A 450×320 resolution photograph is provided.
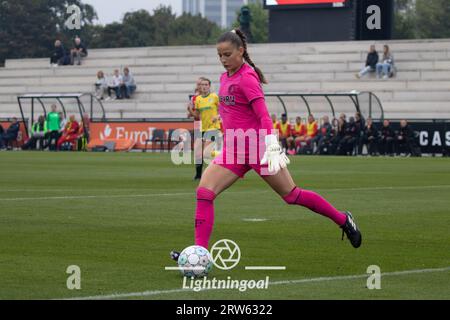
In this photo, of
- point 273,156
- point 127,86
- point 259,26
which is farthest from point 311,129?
point 259,26

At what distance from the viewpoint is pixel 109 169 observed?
30188mm

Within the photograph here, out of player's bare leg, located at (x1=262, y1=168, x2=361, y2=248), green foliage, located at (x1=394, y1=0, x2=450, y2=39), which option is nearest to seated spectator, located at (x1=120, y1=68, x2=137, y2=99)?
player's bare leg, located at (x1=262, y1=168, x2=361, y2=248)

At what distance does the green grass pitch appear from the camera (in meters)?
9.46

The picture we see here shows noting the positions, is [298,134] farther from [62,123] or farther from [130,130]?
[62,123]

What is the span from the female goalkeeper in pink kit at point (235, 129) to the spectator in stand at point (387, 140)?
31.6m

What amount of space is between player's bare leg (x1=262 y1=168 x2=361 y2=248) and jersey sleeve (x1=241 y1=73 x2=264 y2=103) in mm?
748

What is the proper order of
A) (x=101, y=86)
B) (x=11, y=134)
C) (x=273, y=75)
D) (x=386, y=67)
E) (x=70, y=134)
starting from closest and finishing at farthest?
Result: (x=70, y=134), (x=386, y=67), (x=11, y=134), (x=273, y=75), (x=101, y=86)

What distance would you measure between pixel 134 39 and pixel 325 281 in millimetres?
99872

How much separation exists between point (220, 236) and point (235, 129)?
8.97 ft

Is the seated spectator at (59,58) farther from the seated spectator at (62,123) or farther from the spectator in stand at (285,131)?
the spectator in stand at (285,131)

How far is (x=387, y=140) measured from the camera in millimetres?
42281

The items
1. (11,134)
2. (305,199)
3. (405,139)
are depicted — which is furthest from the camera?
(11,134)

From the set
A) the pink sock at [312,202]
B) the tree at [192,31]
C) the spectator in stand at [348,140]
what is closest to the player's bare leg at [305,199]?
the pink sock at [312,202]
